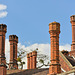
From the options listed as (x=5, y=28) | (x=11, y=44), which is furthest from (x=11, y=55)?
(x=5, y=28)

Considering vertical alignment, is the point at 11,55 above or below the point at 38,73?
above

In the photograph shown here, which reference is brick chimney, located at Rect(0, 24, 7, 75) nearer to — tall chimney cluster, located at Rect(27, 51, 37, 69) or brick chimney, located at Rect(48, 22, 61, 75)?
brick chimney, located at Rect(48, 22, 61, 75)

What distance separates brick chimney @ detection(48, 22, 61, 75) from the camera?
2708 centimetres

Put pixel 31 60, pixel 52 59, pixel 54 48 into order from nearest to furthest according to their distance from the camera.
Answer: pixel 52 59 → pixel 54 48 → pixel 31 60

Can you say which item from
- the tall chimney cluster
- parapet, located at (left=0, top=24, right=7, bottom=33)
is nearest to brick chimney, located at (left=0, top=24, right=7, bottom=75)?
parapet, located at (left=0, top=24, right=7, bottom=33)

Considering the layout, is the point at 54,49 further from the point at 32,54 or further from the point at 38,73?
the point at 32,54

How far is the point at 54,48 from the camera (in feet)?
90.7

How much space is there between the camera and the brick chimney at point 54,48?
2708 cm

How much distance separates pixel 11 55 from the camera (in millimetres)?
38281

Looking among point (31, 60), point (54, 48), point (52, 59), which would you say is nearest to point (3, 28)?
point (54, 48)

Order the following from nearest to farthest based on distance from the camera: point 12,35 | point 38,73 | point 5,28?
point 38,73
point 5,28
point 12,35

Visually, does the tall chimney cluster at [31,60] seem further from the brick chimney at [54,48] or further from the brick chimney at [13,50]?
the brick chimney at [54,48]

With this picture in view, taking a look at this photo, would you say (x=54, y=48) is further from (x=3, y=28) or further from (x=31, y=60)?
(x=31, y=60)

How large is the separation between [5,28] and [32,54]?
738 centimetres
